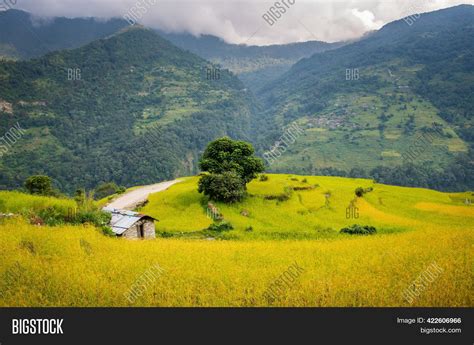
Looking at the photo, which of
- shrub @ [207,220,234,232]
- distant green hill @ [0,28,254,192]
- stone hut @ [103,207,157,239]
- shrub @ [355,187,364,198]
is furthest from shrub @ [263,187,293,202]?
distant green hill @ [0,28,254,192]

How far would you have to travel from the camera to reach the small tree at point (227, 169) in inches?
1366

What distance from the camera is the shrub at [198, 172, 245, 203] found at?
34.5 metres

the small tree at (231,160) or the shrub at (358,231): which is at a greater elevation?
the small tree at (231,160)

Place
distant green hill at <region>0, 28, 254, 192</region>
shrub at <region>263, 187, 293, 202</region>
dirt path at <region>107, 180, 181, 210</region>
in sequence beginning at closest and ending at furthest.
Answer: shrub at <region>263, 187, 293, 202</region>
dirt path at <region>107, 180, 181, 210</region>
distant green hill at <region>0, 28, 254, 192</region>

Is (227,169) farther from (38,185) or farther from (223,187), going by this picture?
(38,185)

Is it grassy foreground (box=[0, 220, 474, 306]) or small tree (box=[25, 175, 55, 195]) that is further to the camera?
small tree (box=[25, 175, 55, 195])

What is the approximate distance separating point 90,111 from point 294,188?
170m

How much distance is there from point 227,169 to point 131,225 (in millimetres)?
15480

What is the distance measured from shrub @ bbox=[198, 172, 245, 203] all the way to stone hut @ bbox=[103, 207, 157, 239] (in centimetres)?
1055

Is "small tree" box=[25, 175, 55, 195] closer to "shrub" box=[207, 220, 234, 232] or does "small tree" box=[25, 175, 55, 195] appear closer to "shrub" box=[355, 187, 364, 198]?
"shrub" box=[207, 220, 234, 232]

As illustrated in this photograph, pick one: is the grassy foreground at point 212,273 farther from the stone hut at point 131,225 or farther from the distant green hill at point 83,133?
the distant green hill at point 83,133

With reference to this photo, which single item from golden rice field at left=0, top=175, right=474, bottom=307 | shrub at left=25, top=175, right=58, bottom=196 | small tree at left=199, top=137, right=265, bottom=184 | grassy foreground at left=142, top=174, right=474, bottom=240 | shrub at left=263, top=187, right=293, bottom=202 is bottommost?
grassy foreground at left=142, top=174, right=474, bottom=240

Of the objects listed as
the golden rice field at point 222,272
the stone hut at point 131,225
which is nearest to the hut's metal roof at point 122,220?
the stone hut at point 131,225
